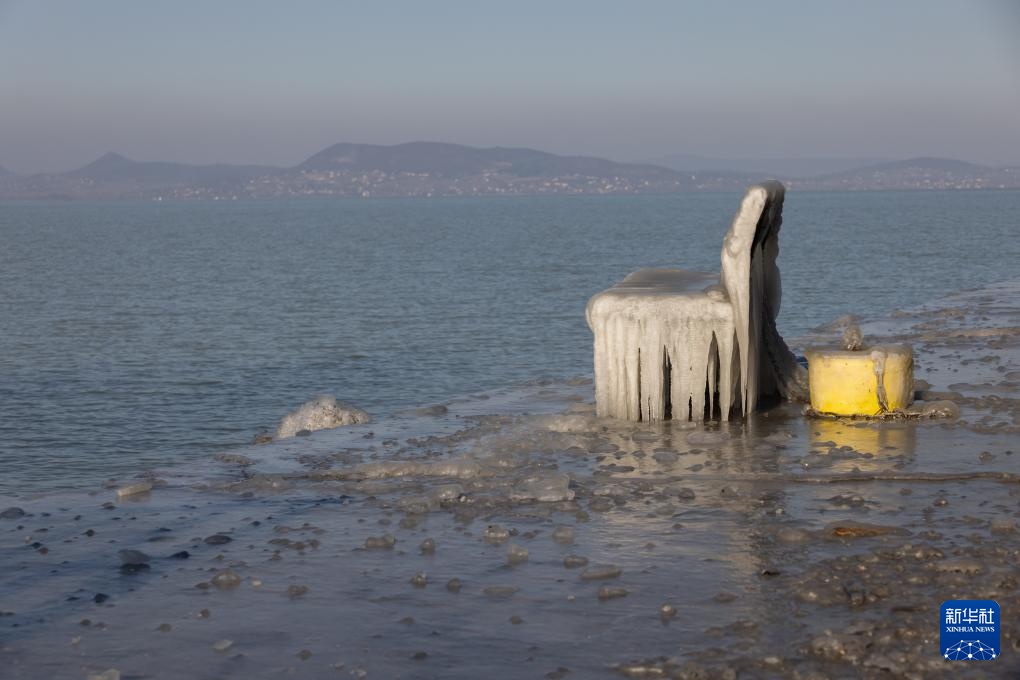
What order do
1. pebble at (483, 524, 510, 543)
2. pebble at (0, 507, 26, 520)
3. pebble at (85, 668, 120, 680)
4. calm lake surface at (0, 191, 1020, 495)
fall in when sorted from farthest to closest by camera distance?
calm lake surface at (0, 191, 1020, 495), pebble at (0, 507, 26, 520), pebble at (483, 524, 510, 543), pebble at (85, 668, 120, 680)

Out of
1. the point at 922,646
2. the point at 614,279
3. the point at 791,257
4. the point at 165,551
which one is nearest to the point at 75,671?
the point at 165,551

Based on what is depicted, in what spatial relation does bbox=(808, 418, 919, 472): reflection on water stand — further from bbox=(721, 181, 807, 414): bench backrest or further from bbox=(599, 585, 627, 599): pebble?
bbox=(599, 585, 627, 599): pebble

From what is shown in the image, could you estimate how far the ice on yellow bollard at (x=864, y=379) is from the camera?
59.5ft

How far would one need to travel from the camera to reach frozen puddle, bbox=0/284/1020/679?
10.1 meters

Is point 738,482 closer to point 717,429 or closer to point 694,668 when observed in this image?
point 717,429

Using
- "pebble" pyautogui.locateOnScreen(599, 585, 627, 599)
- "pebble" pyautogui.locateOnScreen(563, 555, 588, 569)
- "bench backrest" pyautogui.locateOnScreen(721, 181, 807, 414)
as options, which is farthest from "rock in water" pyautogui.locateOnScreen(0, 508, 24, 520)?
"bench backrest" pyautogui.locateOnScreen(721, 181, 807, 414)

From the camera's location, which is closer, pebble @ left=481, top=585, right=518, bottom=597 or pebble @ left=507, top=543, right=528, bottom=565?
pebble @ left=481, top=585, right=518, bottom=597

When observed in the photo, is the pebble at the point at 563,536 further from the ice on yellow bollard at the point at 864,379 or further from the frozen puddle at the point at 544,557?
the ice on yellow bollard at the point at 864,379

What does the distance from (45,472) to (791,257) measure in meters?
54.7

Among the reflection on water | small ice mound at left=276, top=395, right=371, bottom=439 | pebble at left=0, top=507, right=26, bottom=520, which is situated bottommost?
small ice mound at left=276, top=395, right=371, bottom=439

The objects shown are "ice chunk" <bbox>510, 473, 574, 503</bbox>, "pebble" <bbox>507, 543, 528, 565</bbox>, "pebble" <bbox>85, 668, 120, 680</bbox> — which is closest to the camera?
"pebble" <bbox>85, 668, 120, 680</bbox>

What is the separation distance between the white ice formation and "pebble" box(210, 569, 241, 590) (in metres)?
7.88

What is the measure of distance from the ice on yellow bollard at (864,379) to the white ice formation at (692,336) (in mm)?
1023

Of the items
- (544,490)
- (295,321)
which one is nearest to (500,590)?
(544,490)
